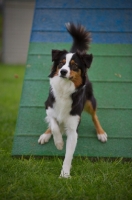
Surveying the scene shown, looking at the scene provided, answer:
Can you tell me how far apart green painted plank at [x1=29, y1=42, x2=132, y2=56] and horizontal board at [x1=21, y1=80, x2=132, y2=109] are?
77 cm

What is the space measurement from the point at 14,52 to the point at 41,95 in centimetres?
1324

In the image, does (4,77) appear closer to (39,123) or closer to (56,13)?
(56,13)

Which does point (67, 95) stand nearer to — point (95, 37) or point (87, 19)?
point (95, 37)

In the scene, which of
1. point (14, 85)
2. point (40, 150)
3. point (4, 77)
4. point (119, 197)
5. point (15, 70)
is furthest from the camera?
point (15, 70)

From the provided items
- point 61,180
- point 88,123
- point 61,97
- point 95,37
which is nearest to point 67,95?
point 61,97

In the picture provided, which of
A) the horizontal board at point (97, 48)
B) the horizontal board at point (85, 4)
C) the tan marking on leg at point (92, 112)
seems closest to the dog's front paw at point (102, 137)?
the tan marking on leg at point (92, 112)

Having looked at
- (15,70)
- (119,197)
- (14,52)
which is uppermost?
(14,52)

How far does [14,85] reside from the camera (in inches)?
427

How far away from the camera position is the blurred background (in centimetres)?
1766

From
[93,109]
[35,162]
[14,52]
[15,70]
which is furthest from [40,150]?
[14,52]

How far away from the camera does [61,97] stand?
419cm

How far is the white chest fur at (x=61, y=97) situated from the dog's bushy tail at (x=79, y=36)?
1001 mm

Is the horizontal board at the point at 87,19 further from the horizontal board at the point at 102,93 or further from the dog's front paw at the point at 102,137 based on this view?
the dog's front paw at the point at 102,137

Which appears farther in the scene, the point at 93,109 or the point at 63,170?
the point at 93,109
